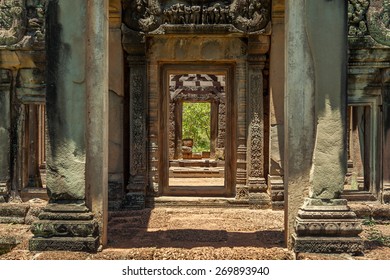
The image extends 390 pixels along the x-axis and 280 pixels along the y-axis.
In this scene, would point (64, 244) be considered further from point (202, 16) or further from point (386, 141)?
point (386, 141)

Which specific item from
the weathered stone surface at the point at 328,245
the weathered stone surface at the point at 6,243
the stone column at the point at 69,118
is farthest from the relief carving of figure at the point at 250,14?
the weathered stone surface at the point at 6,243

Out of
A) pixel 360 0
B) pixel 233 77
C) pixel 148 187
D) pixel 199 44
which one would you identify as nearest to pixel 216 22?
pixel 199 44

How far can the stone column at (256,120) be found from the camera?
362 inches

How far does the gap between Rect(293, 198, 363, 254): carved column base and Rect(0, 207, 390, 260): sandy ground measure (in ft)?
0.33

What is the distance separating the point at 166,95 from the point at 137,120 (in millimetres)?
972

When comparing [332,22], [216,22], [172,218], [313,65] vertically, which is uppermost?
[216,22]

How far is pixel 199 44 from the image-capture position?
9.28 metres

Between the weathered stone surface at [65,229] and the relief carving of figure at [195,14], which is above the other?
the relief carving of figure at [195,14]

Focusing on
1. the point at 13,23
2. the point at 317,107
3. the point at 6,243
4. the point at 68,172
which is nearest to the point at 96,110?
the point at 68,172

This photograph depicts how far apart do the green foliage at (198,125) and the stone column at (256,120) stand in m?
17.7

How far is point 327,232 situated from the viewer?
16.7ft

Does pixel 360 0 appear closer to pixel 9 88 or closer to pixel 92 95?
pixel 92 95

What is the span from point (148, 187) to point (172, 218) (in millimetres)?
1414

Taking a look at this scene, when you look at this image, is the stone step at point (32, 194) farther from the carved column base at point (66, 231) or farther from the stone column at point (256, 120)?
the stone column at point (256, 120)
